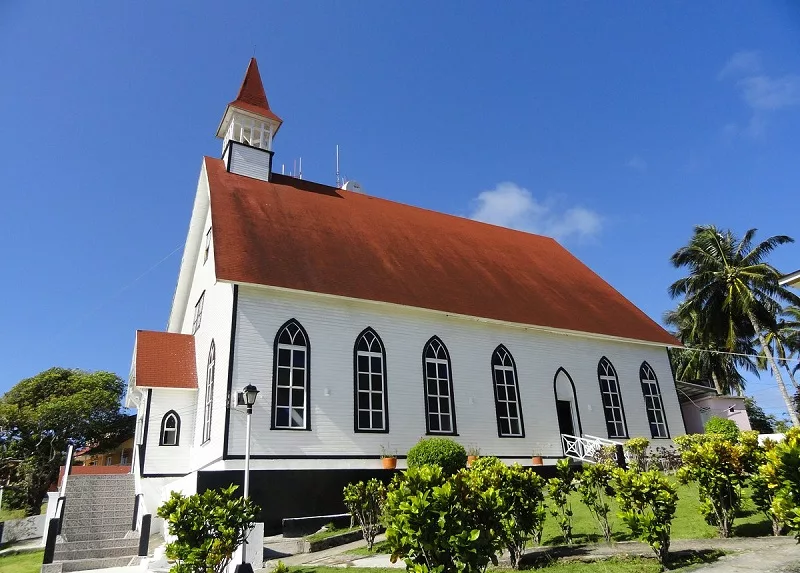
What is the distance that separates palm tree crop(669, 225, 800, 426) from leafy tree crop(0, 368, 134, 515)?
40619 millimetres

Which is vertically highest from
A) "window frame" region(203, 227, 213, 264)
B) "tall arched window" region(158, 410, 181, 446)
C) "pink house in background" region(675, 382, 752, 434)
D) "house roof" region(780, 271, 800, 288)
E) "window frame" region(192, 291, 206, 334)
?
"window frame" region(203, 227, 213, 264)

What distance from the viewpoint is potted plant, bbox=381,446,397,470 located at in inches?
571

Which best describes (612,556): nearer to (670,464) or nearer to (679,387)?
(670,464)

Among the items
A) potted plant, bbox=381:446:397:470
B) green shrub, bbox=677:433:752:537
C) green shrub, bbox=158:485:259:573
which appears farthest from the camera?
potted plant, bbox=381:446:397:470

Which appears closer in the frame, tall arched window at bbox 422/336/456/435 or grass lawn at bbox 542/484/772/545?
grass lawn at bbox 542/484/772/545

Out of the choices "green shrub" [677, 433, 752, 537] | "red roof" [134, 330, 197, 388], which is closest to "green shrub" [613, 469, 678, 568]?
"green shrub" [677, 433, 752, 537]

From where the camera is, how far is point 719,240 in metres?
34.4

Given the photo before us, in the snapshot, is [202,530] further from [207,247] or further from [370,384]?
[207,247]

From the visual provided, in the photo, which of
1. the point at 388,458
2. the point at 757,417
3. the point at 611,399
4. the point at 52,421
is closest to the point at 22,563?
the point at 388,458

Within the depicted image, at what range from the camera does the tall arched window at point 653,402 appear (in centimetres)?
2055

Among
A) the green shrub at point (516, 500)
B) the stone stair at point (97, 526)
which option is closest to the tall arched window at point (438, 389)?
the green shrub at point (516, 500)

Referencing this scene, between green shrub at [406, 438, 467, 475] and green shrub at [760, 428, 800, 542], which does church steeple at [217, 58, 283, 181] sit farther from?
green shrub at [760, 428, 800, 542]

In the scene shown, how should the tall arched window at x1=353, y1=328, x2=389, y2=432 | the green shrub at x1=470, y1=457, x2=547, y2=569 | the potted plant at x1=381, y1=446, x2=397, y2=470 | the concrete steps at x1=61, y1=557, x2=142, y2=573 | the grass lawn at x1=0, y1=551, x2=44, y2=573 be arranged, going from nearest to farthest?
the green shrub at x1=470, y1=457, x2=547, y2=569 → the concrete steps at x1=61, y1=557, x2=142, y2=573 → the potted plant at x1=381, y1=446, x2=397, y2=470 → the grass lawn at x1=0, y1=551, x2=44, y2=573 → the tall arched window at x1=353, y1=328, x2=389, y2=432

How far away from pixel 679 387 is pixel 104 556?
2466 centimetres
